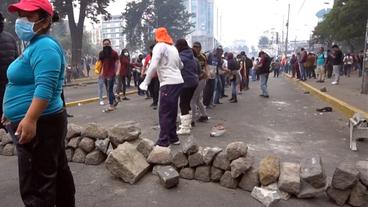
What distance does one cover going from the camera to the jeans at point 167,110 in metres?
5.82

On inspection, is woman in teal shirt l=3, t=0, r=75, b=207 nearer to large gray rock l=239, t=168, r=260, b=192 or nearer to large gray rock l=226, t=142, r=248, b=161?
large gray rock l=226, t=142, r=248, b=161

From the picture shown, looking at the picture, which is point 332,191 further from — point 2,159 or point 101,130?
point 2,159

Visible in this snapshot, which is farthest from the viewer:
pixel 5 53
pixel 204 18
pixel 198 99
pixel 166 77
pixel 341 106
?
pixel 204 18

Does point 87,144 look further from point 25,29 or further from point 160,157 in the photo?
point 25,29

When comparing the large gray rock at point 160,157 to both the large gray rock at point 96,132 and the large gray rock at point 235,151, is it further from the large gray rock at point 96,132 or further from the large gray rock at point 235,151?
the large gray rock at point 96,132

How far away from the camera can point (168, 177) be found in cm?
440

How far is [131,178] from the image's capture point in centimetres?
454

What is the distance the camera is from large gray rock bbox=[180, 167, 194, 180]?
4.68 m

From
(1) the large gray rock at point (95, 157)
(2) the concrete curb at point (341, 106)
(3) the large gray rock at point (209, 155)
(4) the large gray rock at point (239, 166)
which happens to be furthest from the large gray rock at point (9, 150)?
(2) the concrete curb at point (341, 106)

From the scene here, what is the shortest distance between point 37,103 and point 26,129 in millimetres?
179

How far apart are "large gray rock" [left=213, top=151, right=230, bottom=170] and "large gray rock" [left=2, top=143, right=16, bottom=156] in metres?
3.07

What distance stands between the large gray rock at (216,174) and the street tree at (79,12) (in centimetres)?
2923

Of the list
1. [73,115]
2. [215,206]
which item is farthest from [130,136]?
[73,115]

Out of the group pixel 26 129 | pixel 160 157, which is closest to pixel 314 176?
pixel 160 157
